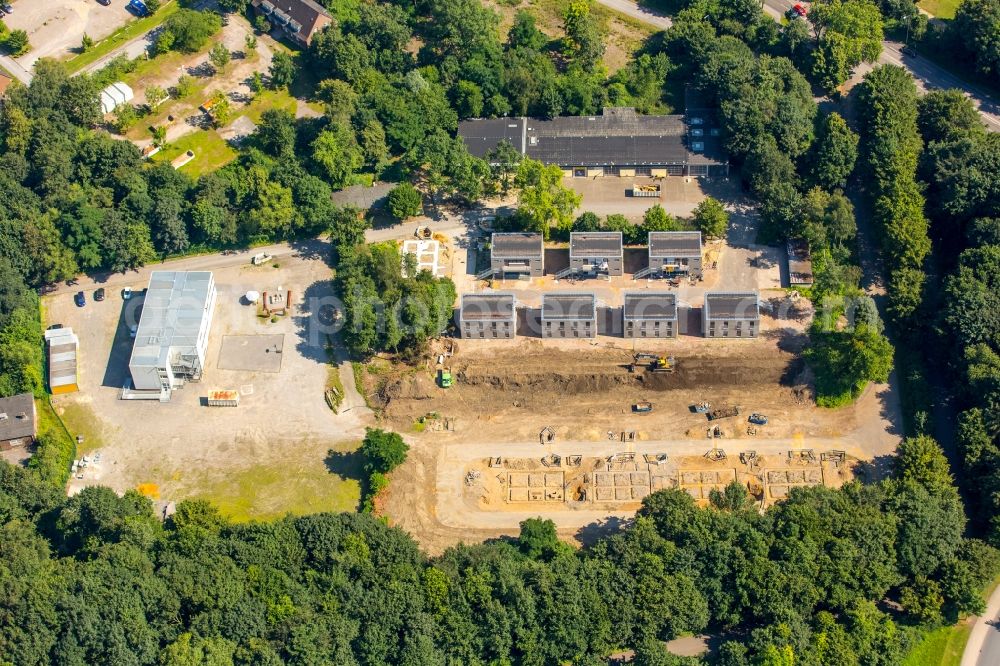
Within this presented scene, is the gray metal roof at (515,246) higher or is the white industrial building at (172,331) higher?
the gray metal roof at (515,246)

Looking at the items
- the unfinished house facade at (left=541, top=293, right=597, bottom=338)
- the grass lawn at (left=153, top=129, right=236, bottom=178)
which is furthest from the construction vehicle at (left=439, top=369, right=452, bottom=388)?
the grass lawn at (left=153, top=129, right=236, bottom=178)

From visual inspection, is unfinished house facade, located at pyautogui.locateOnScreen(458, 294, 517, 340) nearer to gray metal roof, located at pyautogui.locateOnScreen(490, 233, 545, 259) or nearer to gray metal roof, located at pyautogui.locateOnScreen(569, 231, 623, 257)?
gray metal roof, located at pyautogui.locateOnScreen(490, 233, 545, 259)

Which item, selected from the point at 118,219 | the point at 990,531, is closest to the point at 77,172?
the point at 118,219

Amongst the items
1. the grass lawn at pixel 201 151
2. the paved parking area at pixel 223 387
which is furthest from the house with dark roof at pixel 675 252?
the grass lawn at pixel 201 151

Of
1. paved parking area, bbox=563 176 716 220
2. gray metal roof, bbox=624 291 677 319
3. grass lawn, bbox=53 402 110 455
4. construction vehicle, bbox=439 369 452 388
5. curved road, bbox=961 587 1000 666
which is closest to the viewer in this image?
curved road, bbox=961 587 1000 666

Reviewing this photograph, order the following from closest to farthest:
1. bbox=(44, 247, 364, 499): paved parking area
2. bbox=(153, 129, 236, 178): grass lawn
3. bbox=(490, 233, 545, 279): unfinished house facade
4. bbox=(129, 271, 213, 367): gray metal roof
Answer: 1. bbox=(44, 247, 364, 499): paved parking area
2. bbox=(129, 271, 213, 367): gray metal roof
3. bbox=(490, 233, 545, 279): unfinished house facade
4. bbox=(153, 129, 236, 178): grass lawn

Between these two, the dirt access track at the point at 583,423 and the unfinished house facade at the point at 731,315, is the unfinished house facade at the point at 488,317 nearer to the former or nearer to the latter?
the dirt access track at the point at 583,423

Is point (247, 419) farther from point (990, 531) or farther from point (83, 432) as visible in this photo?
point (990, 531)

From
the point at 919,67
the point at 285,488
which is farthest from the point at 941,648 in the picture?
the point at 919,67
